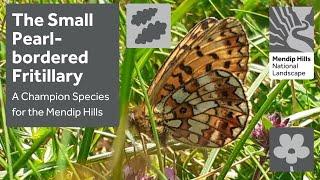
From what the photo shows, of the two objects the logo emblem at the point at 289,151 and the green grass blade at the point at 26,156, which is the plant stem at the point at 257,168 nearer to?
the logo emblem at the point at 289,151

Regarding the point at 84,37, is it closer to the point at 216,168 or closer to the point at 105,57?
the point at 105,57

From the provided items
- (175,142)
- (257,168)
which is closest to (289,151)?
(257,168)

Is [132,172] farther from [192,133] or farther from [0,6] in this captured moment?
[0,6]

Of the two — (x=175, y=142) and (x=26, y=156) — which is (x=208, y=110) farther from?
(x=26, y=156)

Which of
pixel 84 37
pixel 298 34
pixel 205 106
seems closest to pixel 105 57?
pixel 84 37

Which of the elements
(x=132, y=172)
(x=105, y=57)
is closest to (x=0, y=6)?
(x=105, y=57)

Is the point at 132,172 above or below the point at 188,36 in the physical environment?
below

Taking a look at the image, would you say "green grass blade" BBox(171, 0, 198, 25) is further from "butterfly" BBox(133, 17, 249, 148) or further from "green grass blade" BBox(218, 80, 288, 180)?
"green grass blade" BBox(218, 80, 288, 180)
